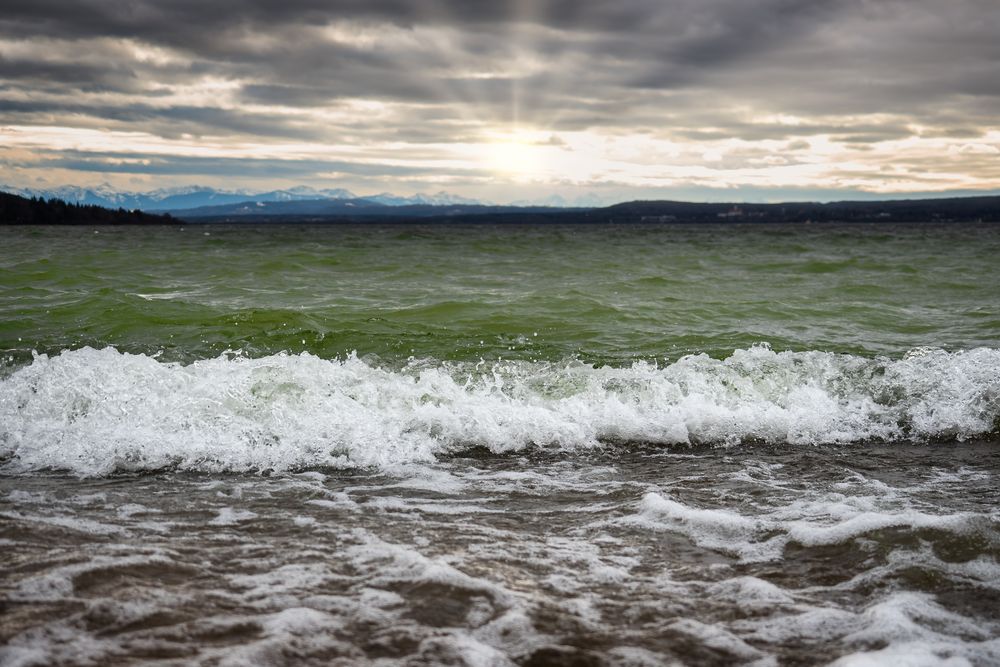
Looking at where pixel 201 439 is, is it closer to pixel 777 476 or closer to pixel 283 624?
pixel 283 624

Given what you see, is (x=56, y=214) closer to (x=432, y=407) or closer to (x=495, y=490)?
(x=432, y=407)

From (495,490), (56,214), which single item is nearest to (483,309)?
(495,490)

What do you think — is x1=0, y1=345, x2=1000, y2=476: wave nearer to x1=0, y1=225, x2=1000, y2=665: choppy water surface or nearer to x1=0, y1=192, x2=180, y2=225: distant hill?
x1=0, y1=225, x2=1000, y2=665: choppy water surface

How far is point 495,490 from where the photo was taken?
22.2ft

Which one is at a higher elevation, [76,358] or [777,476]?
[76,358]

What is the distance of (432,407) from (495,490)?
2477 millimetres

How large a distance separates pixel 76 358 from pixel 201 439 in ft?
10.9

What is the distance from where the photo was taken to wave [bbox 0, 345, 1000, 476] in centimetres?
794

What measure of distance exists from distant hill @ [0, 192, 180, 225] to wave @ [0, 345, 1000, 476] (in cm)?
13182

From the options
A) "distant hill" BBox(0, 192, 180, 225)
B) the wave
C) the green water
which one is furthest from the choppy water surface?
"distant hill" BBox(0, 192, 180, 225)

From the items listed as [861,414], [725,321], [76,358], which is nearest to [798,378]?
[861,414]

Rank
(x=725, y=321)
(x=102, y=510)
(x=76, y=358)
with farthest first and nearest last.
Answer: (x=725, y=321) → (x=76, y=358) → (x=102, y=510)

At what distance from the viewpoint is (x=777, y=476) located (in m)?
7.20

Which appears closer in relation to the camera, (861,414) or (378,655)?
(378,655)
